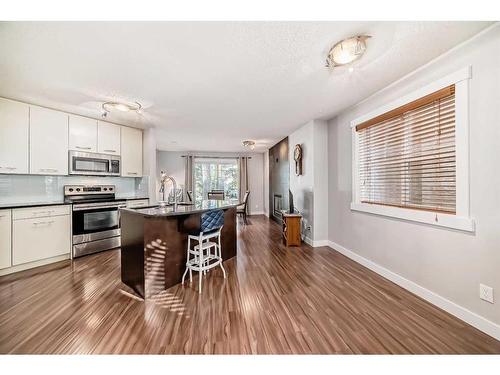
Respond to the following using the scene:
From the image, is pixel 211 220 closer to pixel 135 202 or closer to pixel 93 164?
pixel 135 202

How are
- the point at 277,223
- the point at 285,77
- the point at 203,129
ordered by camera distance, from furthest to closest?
the point at 277,223 → the point at 203,129 → the point at 285,77

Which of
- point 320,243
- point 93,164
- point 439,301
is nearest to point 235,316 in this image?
point 439,301

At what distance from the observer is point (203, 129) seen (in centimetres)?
481

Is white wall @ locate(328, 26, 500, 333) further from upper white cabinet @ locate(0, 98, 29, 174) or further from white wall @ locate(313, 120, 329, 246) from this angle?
upper white cabinet @ locate(0, 98, 29, 174)

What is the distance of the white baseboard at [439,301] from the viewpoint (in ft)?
5.58

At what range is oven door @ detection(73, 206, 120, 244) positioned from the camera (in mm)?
3534

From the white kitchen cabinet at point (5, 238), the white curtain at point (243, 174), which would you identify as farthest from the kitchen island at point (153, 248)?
the white curtain at point (243, 174)

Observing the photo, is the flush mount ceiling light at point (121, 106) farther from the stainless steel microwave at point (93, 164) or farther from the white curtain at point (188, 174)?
the white curtain at point (188, 174)

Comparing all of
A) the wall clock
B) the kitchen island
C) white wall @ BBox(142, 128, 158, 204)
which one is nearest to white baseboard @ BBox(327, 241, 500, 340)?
the wall clock
